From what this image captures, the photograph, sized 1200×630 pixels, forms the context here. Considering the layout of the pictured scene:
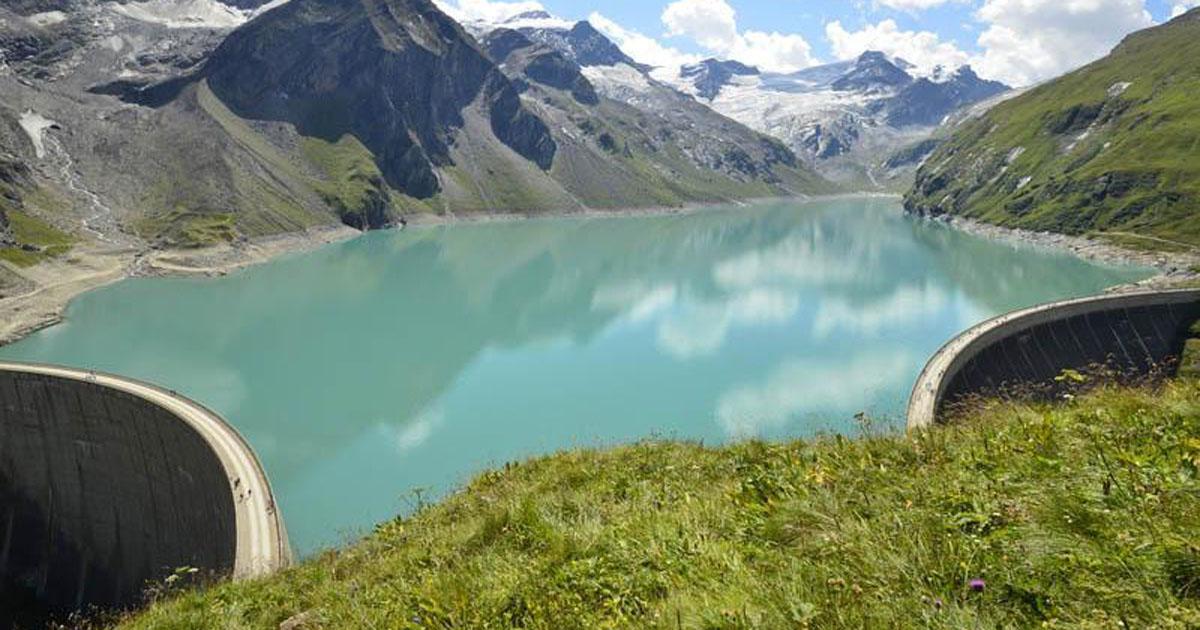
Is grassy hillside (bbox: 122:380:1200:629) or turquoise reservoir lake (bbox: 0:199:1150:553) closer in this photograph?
grassy hillside (bbox: 122:380:1200:629)

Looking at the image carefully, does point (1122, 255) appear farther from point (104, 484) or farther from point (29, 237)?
point (29, 237)

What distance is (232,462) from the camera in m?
30.5

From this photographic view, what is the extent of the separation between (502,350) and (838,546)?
262 ft

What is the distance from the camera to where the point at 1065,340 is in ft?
186

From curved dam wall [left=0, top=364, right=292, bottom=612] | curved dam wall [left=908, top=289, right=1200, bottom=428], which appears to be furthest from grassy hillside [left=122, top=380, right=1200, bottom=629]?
curved dam wall [left=908, top=289, right=1200, bottom=428]

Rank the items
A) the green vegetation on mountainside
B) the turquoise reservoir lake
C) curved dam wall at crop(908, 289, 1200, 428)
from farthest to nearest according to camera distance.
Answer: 1. the green vegetation on mountainside
2. the turquoise reservoir lake
3. curved dam wall at crop(908, 289, 1200, 428)

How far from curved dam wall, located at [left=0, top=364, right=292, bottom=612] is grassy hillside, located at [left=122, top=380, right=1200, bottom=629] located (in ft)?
71.8

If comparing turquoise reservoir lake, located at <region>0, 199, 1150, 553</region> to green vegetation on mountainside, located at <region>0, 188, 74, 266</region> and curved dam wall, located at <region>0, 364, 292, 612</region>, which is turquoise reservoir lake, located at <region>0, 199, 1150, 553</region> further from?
green vegetation on mountainside, located at <region>0, 188, 74, 266</region>

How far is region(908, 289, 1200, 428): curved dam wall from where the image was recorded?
160 ft

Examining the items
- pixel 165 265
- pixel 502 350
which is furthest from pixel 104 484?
pixel 165 265

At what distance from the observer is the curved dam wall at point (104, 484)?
3153 cm

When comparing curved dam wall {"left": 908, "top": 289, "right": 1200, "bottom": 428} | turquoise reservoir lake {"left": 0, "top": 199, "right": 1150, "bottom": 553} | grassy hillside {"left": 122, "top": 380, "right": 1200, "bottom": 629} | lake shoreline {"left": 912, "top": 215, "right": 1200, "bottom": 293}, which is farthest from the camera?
lake shoreline {"left": 912, "top": 215, "right": 1200, "bottom": 293}

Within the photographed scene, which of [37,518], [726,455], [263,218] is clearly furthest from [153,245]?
[726,455]

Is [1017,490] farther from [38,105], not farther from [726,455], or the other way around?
[38,105]
